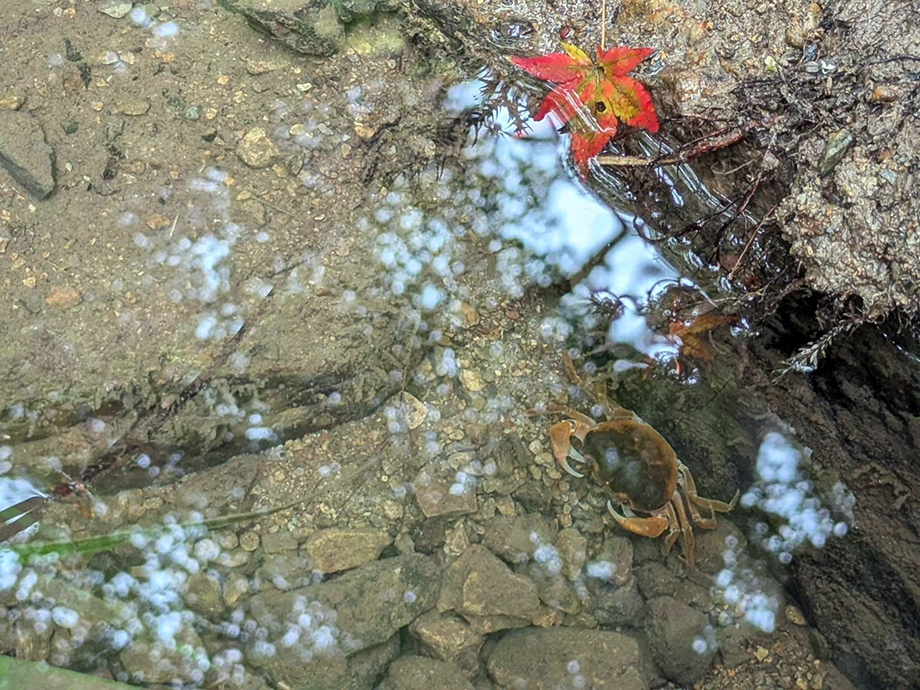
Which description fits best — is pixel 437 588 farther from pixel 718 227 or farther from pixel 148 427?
pixel 718 227

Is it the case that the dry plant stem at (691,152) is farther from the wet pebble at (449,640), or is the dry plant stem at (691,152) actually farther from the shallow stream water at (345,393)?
the wet pebble at (449,640)

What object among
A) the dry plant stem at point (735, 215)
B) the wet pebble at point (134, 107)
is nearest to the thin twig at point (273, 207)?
the wet pebble at point (134, 107)

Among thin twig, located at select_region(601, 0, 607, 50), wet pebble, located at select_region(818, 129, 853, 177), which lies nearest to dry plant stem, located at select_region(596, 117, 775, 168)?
wet pebble, located at select_region(818, 129, 853, 177)

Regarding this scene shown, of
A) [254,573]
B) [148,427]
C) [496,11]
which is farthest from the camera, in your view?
[496,11]

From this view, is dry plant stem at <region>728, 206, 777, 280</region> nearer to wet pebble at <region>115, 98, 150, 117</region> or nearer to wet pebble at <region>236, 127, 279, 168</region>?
wet pebble at <region>236, 127, 279, 168</region>

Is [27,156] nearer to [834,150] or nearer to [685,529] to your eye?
[834,150]

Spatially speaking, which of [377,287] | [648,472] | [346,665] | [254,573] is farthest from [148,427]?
[648,472]

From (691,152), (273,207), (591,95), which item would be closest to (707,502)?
(691,152)
